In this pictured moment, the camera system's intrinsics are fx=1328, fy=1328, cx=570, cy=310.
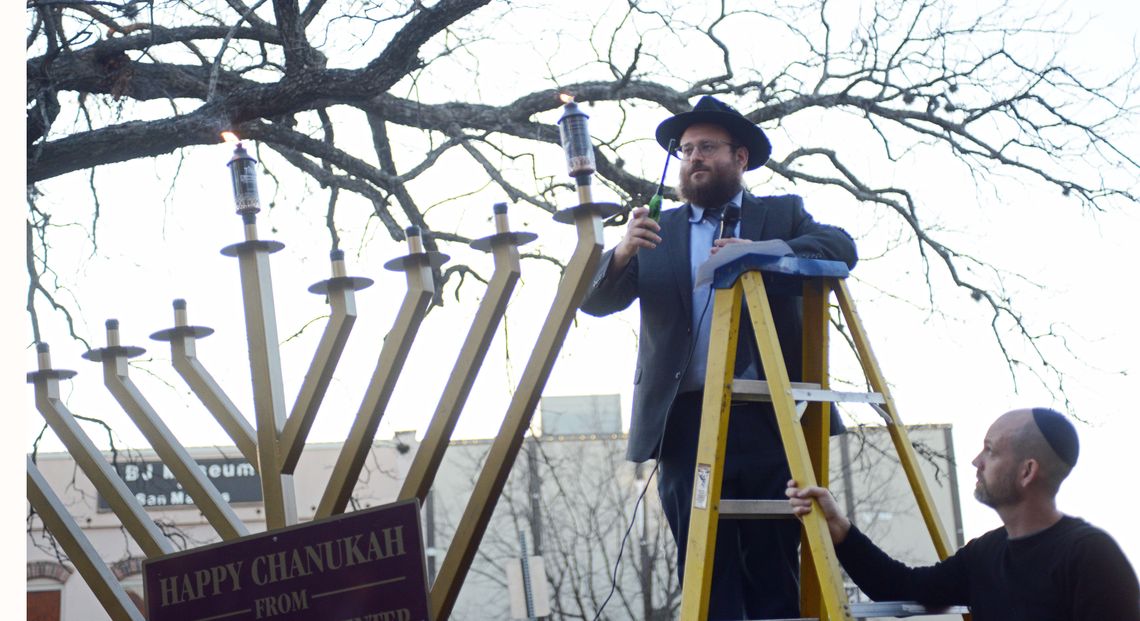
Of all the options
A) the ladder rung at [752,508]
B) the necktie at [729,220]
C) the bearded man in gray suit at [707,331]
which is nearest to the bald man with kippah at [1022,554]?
the ladder rung at [752,508]

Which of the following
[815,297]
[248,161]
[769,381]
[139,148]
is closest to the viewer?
[769,381]

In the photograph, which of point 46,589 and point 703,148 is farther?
point 46,589

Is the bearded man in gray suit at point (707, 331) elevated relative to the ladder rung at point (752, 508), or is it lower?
elevated

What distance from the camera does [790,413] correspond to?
2.14 meters

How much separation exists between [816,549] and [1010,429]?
0.36m

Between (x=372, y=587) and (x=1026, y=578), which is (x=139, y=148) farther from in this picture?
(x=1026, y=578)

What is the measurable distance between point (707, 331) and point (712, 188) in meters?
0.30

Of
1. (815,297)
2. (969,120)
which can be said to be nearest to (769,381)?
(815,297)

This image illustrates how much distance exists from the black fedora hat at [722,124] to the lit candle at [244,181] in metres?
0.94

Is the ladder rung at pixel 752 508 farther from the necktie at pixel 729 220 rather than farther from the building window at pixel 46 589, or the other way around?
the building window at pixel 46 589

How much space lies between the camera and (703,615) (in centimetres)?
212

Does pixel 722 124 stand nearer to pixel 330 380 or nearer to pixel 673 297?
pixel 673 297

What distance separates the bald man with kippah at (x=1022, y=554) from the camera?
1.91 metres

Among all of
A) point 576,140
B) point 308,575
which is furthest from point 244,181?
point 308,575
